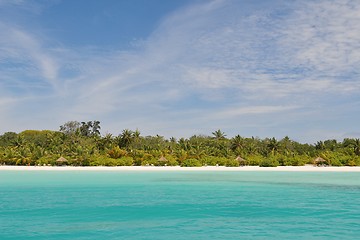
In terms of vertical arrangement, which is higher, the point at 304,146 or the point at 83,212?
the point at 304,146

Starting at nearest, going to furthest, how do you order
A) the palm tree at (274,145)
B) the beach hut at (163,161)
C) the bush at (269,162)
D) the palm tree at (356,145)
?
the bush at (269,162) < the beach hut at (163,161) < the palm tree at (356,145) < the palm tree at (274,145)

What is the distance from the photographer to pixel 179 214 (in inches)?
589

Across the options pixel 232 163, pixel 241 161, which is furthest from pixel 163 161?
pixel 241 161

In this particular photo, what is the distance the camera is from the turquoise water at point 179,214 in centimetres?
1176

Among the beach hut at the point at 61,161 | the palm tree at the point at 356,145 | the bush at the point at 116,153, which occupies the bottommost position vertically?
the beach hut at the point at 61,161

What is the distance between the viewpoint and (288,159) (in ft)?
159

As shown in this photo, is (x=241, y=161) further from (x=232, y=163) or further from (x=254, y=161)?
(x=232, y=163)

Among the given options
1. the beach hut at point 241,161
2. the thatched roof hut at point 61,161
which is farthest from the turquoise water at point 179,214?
the beach hut at point 241,161

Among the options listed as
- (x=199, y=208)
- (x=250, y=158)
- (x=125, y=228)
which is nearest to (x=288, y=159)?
(x=250, y=158)

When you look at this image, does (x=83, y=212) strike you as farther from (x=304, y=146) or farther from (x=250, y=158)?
(x=304, y=146)

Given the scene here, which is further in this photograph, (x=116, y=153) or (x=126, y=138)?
(x=126, y=138)

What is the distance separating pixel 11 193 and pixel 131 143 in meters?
39.7

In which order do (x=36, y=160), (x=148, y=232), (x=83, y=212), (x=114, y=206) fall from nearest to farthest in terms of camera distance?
(x=148, y=232) < (x=83, y=212) < (x=114, y=206) < (x=36, y=160)

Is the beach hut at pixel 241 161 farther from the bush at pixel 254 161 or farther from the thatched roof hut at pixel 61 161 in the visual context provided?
the thatched roof hut at pixel 61 161
